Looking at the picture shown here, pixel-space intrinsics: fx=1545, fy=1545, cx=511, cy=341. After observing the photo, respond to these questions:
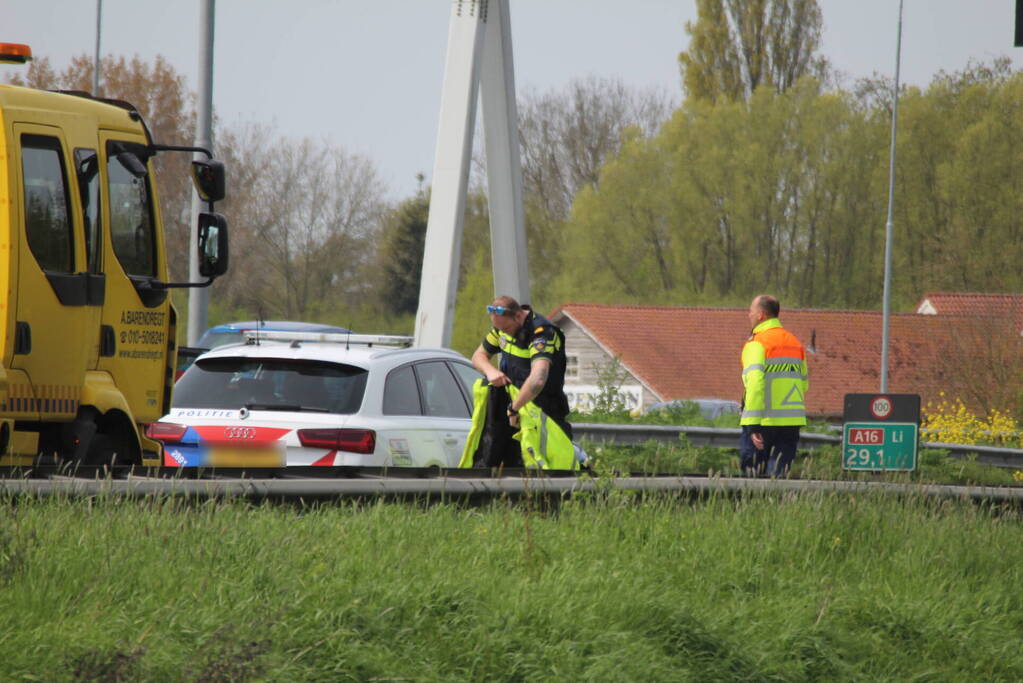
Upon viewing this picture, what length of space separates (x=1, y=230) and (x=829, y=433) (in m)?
14.7

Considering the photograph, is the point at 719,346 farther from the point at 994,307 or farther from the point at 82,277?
the point at 82,277

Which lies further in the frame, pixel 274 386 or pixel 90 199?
pixel 274 386

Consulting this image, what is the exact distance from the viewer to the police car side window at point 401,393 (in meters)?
10.4

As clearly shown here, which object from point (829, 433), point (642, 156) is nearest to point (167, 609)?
point (829, 433)

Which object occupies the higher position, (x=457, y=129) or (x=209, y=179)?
(x=457, y=129)

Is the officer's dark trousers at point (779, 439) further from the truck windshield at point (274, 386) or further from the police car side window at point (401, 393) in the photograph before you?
the truck windshield at point (274, 386)

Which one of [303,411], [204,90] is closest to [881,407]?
[303,411]

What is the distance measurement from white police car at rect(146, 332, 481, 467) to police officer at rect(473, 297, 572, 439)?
0.63 meters

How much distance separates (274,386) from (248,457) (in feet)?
1.88

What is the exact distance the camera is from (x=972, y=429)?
25156mm

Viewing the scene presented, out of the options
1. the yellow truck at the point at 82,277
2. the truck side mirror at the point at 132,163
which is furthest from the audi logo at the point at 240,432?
the truck side mirror at the point at 132,163

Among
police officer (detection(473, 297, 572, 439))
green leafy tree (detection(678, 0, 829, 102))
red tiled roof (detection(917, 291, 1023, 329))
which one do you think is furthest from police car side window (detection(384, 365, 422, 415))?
green leafy tree (detection(678, 0, 829, 102))

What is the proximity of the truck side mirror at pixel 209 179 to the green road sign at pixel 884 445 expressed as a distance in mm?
5362

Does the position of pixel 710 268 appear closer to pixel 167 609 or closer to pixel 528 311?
pixel 528 311
